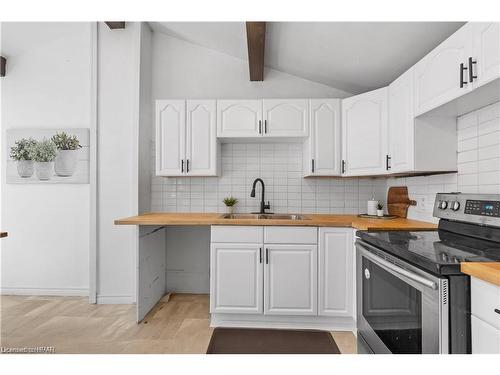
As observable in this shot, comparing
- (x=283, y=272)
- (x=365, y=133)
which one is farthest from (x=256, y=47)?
(x=283, y=272)

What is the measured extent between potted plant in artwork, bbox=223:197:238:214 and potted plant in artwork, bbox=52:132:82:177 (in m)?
1.67

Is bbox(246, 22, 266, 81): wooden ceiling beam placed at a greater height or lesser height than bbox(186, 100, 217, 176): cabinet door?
greater

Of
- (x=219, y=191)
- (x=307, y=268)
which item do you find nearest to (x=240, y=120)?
→ (x=219, y=191)

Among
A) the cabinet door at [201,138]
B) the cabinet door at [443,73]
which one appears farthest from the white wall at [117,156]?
the cabinet door at [443,73]

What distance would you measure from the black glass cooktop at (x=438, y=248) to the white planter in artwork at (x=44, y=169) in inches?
126

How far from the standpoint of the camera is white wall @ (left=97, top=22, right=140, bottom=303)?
296 centimetres

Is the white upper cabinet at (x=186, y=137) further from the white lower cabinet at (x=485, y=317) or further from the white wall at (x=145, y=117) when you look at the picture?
the white lower cabinet at (x=485, y=317)

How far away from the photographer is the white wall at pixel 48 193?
3205 millimetres

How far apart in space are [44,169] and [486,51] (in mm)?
3817

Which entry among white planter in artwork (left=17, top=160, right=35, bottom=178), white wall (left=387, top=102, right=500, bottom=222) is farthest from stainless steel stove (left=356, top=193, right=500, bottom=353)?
white planter in artwork (left=17, top=160, right=35, bottom=178)

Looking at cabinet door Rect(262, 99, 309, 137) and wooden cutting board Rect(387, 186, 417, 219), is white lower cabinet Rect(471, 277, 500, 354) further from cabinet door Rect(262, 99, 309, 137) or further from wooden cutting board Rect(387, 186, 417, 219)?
cabinet door Rect(262, 99, 309, 137)

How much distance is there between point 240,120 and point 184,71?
0.99 metres

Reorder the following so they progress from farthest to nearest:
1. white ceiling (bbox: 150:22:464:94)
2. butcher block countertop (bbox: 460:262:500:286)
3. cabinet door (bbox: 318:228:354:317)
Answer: cabinet door (bbox: 318:228:354:317) < white ceiling (bbox: 150:22:464:94) < butcher block countertop (bbox: 460:262:500:286)

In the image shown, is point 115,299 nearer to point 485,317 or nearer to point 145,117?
point 145,117
